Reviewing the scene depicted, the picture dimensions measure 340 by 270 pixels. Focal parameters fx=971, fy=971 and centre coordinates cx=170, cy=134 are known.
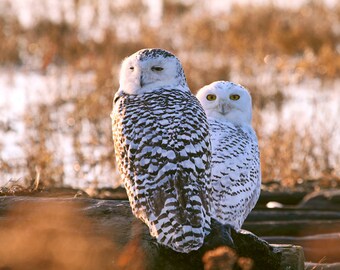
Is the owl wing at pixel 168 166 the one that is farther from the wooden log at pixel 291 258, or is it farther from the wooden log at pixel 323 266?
the wooden log at pixel 323 266

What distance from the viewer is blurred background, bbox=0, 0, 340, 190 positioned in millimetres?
9969

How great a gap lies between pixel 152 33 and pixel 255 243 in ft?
33.5

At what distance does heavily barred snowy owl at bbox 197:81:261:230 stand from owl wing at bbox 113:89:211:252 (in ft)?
1.96

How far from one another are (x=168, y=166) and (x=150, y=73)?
2.92ft

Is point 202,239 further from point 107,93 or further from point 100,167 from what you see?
point 107,93

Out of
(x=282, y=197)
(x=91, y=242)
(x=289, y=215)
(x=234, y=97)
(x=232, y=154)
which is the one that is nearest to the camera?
(x=91, y=242)

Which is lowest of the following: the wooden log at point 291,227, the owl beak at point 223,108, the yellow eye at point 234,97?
the wooden log at point 291,227

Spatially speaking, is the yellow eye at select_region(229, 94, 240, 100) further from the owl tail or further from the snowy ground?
the snowy ground

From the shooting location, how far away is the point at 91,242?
5.20 meters

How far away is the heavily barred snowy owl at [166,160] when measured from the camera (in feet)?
16.3

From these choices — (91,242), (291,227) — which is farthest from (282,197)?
(91,242)

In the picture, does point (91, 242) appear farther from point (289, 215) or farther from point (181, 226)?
point (289, 215)

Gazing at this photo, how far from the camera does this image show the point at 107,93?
11.7 meters

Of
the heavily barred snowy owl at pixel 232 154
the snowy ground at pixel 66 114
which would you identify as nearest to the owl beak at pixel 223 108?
the heavily barred snowy owl at pixel 232 154
